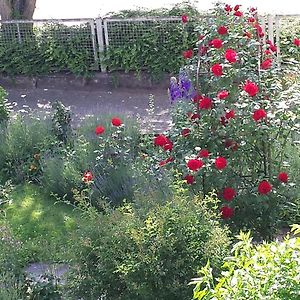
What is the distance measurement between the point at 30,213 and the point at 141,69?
5.02m

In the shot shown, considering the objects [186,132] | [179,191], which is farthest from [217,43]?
[179,191]

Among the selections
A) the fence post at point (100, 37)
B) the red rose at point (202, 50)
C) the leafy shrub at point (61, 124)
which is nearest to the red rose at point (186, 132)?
the red rose at point (202, 50)

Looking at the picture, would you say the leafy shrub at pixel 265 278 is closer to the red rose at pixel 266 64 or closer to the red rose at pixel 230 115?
the red rose at pixel 230 115

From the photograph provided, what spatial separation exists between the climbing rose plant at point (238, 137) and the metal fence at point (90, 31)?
5.43m

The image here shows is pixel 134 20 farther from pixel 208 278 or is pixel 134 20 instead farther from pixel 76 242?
pixel 208 278

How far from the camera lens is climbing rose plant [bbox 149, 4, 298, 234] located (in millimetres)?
5680

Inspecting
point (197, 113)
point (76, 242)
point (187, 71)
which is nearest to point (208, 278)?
point (76, 242)

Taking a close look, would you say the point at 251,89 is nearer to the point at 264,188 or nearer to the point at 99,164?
the point at 264,188

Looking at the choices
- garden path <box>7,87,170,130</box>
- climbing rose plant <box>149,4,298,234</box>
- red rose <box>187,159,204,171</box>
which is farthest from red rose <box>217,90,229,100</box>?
garden path <box>7,87,170,130</box>

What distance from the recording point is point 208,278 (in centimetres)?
317

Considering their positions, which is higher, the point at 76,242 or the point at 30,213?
the point at 76,242

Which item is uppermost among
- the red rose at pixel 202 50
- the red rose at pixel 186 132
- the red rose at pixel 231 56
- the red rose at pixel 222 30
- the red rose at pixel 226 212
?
the red rose at pixel 222 30

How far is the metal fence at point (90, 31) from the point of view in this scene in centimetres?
1180

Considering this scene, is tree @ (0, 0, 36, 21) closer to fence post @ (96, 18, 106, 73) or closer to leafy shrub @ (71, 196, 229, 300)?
fence post @ (96, 18, 106, 73)
